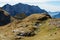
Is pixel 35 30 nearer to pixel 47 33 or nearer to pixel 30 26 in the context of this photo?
pixel 30 26

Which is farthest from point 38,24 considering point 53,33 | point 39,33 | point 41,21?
point 53,33

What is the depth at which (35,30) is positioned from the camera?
4606 centimetres

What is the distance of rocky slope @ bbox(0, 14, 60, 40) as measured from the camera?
1607 inches

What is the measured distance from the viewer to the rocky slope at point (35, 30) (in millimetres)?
40822

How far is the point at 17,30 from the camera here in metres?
45.8

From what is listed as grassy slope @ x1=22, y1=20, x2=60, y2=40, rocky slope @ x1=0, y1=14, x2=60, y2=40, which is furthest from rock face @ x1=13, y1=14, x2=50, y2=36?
grassy slope @ x1=22, y1=20, x2=60, y2=40

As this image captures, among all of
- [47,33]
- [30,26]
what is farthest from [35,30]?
[47,33]

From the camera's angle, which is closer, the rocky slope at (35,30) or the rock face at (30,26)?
the rocky slope at (35,30)

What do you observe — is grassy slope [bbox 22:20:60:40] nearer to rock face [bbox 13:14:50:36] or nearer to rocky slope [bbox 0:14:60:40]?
rocky slope [bbox 0:14:60:40]

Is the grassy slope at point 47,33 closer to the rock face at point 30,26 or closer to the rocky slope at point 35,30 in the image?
the rocky slope at point 35,30

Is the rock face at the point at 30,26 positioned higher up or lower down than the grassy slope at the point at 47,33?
higher up

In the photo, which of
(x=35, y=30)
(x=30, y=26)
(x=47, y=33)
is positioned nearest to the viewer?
(x=47, y=33)

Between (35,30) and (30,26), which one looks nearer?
(35,30)

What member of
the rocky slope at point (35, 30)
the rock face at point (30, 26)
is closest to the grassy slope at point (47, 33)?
the rocky slope at point (35, 30)
